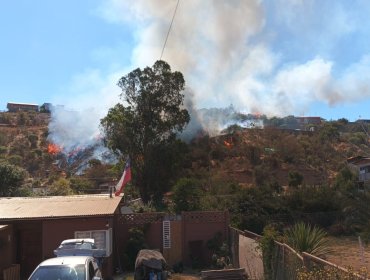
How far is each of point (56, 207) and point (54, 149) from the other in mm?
77269

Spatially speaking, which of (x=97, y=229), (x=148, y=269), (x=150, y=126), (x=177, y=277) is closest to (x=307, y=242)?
(x=148, y=269)

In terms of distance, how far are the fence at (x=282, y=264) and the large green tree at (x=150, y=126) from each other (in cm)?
1601

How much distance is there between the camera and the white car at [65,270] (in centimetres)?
1059

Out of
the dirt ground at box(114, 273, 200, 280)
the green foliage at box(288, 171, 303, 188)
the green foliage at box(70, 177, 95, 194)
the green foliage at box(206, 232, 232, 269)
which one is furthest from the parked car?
the green foliage at box(288, 171, 303, 188)

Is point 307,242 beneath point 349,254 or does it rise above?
above

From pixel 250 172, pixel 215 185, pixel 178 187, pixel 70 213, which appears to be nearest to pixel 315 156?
pixel 250 172

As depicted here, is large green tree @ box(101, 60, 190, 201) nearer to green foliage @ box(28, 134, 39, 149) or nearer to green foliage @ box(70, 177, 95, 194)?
green foliage @ box(70, 177, 95, 194)

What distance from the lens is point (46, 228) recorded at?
20.4m

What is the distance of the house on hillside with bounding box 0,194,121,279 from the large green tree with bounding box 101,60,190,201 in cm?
1475

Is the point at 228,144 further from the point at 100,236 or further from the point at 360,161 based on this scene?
the point at 100,236

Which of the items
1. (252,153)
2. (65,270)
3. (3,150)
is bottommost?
(65,270)

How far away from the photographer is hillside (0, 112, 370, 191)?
7094 centimetres

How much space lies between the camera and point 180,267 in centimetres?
2227

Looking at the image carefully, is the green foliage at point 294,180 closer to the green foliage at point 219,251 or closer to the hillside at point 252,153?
the hillside at point 252,153
